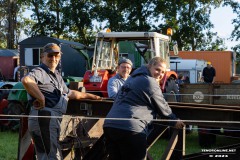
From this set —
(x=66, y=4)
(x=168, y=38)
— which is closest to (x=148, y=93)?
(x=168, y=38)

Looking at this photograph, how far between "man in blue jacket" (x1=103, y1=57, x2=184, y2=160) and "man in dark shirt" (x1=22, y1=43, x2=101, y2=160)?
2.48ft

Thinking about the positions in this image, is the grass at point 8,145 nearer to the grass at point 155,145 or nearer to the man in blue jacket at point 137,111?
the grass at point 155,145

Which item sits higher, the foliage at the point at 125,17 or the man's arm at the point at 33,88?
the foliage at the point at 125,17

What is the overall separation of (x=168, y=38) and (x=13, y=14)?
29.5 metres

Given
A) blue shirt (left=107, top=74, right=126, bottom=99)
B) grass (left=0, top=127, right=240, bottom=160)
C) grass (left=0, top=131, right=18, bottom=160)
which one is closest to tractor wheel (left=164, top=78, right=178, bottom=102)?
grass (left=0, top=127, right=240, bottom=160)

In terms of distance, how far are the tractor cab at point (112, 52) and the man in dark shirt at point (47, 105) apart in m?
6.30

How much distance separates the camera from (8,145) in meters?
10.1

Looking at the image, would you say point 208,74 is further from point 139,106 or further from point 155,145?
point 139,106

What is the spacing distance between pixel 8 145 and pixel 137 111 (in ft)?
19.4

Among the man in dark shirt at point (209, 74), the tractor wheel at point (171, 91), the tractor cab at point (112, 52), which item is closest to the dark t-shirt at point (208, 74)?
the man in dark shirt at point (209, 74)

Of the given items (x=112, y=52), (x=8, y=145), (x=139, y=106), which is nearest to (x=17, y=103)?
(x=112, y=52)

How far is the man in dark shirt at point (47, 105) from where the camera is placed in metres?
5.34

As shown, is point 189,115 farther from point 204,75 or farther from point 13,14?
point 13,14

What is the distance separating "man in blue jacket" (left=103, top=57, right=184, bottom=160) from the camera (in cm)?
482
